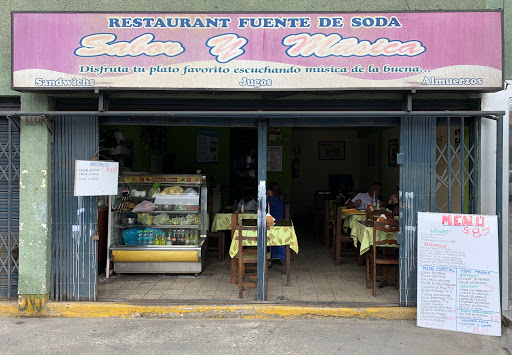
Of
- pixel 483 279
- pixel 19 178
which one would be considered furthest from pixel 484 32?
pixel 19 178

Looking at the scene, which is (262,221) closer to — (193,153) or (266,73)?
(266,73)

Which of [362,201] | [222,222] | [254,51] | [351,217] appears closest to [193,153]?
[222,222]

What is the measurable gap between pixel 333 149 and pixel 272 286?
874 centimetres

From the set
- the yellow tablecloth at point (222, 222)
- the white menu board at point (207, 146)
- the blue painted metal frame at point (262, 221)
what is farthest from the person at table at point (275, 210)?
the white menu board at point (207, 146)

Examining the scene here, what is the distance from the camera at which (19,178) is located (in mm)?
5875

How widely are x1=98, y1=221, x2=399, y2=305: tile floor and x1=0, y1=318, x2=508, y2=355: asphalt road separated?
0.53 meters

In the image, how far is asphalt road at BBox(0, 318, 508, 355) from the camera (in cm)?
479

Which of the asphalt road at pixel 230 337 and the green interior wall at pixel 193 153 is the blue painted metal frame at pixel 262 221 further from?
the green interior wall at pixel 193 153

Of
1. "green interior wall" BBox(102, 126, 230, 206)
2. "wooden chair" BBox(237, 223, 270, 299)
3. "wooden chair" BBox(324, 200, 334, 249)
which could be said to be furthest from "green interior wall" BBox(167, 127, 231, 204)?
"wooden chair" BBox(237, 223, 270, 299)

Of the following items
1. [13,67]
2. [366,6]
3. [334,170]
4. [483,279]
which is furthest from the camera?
[334,170]

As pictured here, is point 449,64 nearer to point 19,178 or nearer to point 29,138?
point 29,138

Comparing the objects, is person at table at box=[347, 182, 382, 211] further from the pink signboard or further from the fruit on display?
the pink signboard

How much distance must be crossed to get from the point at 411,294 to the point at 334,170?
9.20m

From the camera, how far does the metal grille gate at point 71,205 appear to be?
19.1ft
